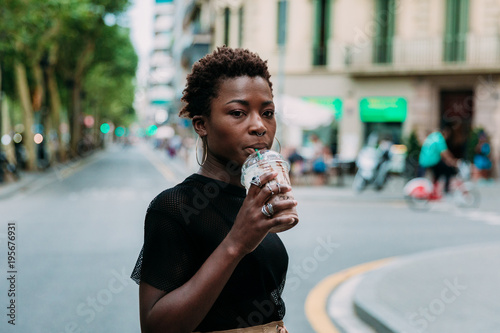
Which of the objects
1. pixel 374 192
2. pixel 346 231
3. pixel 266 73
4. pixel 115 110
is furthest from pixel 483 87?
pixel 115 110

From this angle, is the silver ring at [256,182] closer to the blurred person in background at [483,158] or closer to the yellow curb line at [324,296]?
the yellow curb line at [324,296]

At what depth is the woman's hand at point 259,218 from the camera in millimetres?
1333

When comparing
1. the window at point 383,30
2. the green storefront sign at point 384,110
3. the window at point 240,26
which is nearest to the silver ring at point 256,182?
the green storefront sign at point 384,110

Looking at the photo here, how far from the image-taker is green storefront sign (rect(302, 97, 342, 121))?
25094mm

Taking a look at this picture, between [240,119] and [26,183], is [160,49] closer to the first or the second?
Answer: [26,183]

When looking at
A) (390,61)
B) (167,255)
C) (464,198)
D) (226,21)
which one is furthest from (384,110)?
(167,255)

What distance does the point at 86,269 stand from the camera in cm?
704

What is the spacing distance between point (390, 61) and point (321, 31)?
3.21 meters

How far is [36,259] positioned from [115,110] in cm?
8093

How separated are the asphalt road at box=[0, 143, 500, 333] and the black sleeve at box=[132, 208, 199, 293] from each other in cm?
363

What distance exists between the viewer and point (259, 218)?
1.36m

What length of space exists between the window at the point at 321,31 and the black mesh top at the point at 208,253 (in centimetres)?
2440

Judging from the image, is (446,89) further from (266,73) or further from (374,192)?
(266,73)

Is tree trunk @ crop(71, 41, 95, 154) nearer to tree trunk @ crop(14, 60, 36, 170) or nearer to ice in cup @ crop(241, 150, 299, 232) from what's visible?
tree trunk @ crop(14, 60, 36, 170)
